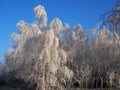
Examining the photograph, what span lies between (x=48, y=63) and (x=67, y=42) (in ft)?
49.9

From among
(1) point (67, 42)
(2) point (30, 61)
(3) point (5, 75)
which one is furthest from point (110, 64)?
(3) point (5, 75)

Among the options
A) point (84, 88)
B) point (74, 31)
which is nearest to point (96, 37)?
point (74, 31)

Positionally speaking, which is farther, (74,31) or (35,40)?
(74,31)

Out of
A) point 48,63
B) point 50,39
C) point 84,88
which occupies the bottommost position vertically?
point 84,88

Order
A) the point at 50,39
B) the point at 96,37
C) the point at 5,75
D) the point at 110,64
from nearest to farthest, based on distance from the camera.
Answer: the point at 50,39 → the point at 110,64 → the point at 96,37 → the point at 5,75

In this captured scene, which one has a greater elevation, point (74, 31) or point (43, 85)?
point (74, 31)

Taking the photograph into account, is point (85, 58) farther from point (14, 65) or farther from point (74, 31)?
point (14, 65)

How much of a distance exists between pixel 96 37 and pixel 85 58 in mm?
4369

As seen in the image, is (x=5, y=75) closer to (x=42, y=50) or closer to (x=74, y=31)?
(x=74, y=31)

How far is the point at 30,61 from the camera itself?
3753cm

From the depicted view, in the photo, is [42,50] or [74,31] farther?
[74,31]

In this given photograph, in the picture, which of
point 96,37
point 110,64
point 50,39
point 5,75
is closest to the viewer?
point 50,39

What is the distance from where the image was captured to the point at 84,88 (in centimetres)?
4934

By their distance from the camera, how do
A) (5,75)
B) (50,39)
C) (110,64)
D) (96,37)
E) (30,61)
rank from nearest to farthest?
(50,39) → (30,61) → (110,64) → (96,37) → (5,75)
